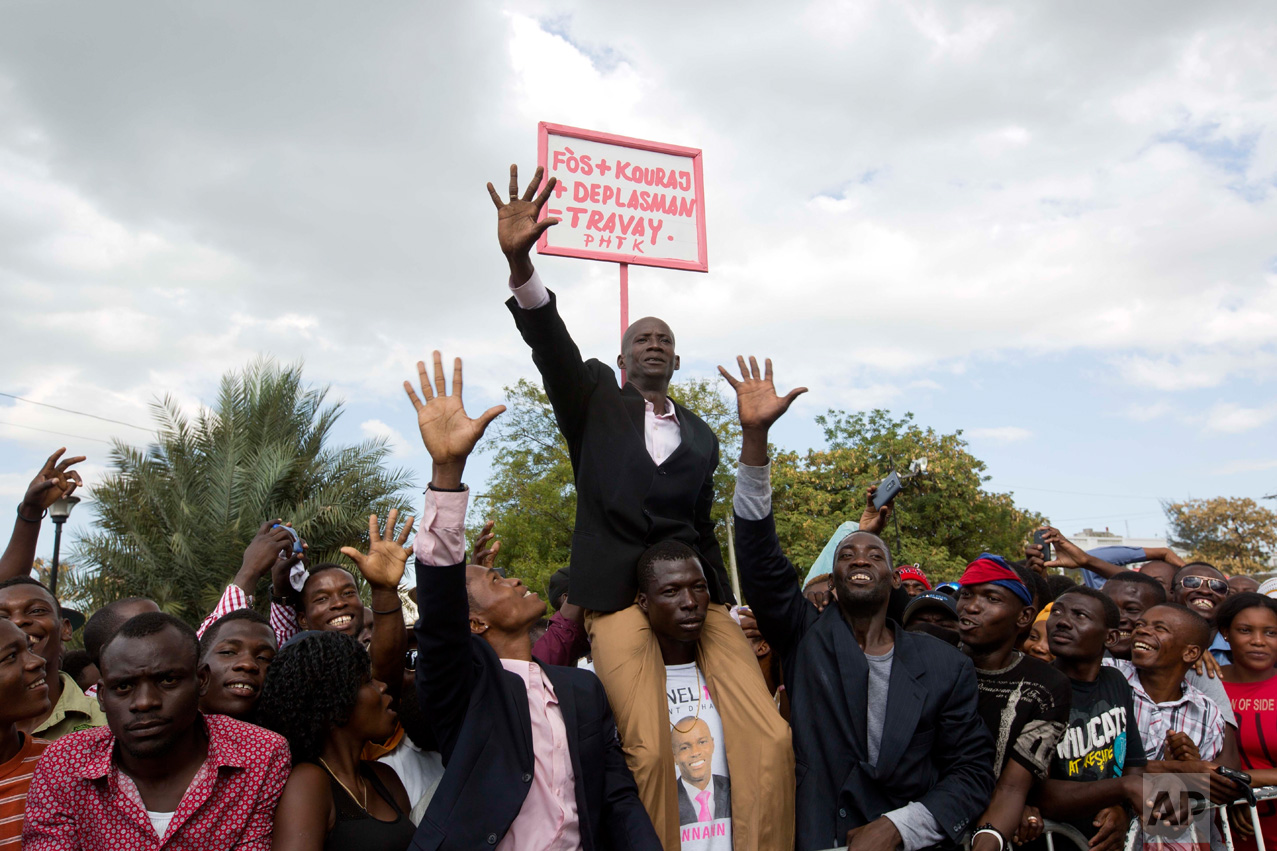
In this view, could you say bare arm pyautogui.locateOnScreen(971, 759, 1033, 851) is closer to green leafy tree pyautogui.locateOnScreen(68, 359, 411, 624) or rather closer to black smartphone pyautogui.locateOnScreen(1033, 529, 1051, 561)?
black smartphone pyautogui.locateOnScreen(1033, 529, 1051, 561)

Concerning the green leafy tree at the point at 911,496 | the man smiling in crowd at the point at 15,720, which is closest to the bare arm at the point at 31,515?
the man smiling in crowd at the point at 15,720

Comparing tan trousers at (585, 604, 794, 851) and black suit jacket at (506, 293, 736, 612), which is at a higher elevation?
black suit jacket at (506, 293, 736, 612)

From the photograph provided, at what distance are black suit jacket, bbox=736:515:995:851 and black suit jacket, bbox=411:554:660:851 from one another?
76cm

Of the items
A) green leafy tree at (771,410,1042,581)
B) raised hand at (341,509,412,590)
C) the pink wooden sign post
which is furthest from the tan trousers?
green leafy tree at (771,410,1042,581)

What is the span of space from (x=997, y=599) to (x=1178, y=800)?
3.50 feet

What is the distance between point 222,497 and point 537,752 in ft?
46.4

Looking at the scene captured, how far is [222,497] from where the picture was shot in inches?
607

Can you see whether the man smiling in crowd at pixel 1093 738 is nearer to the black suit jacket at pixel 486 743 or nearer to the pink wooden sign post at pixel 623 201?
the black suit jacket at pixel 486 743

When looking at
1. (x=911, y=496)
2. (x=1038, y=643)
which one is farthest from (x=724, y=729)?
(x=911, y=496)

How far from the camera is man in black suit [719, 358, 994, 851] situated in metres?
3.31

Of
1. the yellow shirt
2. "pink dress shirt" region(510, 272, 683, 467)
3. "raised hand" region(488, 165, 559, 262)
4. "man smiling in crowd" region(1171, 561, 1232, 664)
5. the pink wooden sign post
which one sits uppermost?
the pink wooden sign post

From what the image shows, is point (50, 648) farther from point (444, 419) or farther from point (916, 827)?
point (916, 827)

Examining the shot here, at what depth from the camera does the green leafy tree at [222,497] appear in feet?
49.1

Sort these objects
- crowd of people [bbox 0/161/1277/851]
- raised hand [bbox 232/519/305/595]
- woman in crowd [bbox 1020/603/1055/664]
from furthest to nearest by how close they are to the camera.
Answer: woman in crowd [bbox 1020/603/1055/664]
raised hand [bbox 232/519/305/595]
crowd of people [bbox 0/161/1277/851]
